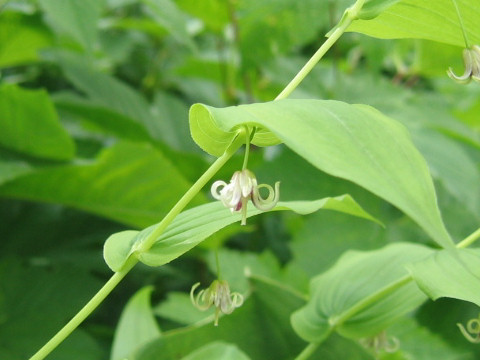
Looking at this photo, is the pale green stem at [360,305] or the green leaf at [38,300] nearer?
the pale green stem at [360,305]

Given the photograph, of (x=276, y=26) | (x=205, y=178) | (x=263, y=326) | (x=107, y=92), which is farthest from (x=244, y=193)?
(x=107, y=92)

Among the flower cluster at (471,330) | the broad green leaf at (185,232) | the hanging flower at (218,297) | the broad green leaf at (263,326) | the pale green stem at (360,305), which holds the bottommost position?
the broad green leaf at (263,326)

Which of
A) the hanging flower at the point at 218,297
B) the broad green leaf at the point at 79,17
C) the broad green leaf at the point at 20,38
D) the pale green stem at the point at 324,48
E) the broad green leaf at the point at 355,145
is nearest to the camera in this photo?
the broad green leaf at the point at 355,145

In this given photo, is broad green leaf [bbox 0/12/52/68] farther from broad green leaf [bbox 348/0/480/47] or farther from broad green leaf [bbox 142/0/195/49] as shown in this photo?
broad green leaf [bbox 348/0/480/47]

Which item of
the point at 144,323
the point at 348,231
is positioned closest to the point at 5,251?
the point at 144,323

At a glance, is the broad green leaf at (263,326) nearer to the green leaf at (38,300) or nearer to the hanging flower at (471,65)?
the green leaf at (38,300)

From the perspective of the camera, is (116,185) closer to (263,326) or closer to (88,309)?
(263,326)

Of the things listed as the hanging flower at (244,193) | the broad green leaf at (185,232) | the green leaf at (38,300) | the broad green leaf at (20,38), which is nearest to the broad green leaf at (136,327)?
the green leaf at (38,300)

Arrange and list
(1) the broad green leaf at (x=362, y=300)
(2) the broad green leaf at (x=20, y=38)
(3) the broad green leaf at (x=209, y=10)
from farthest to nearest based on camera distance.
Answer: (3) the broad green leaf at (x=209, y=10)
(2) the broad green leaf at (x=20, y=38)
(1) the broad green leaf at (x=362, y=300)
